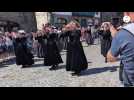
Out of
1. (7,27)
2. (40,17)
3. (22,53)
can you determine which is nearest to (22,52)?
(22,53)

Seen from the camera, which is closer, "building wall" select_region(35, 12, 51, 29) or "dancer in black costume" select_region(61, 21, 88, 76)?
"building wall" select_region(35, 12, 51, 29)

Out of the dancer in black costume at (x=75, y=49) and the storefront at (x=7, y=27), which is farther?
the storefront at (x=7, y=27)

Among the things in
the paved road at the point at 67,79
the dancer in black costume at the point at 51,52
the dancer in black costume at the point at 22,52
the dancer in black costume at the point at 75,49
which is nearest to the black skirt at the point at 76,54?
the dancer in black costume at the point at 75,49

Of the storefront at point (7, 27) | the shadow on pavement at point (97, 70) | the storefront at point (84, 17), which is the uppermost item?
the storefront at point (84, 17)

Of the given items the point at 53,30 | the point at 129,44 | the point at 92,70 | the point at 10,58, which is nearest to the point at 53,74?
the point at 92,70

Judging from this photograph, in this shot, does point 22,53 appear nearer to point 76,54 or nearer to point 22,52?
point 22,52

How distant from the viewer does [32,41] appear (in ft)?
47.3

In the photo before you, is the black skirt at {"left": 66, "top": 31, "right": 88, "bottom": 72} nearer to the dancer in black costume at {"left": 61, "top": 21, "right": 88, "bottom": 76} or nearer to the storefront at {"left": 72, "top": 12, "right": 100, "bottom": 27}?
the dancer in black costume at {"left": 61, "top": 21, "right": 88, "bottom": 76}

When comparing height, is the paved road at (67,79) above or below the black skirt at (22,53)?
below

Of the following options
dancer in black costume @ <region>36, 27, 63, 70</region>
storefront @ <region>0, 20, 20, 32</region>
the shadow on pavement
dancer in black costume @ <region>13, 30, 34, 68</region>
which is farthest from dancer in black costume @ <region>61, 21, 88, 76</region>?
storefront @ <region>0, 20, 20, 32</region>

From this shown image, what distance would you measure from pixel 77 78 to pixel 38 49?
6.28 metres

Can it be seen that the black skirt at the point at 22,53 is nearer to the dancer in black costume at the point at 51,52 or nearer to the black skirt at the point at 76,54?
the dancer in black costume at the point at 51,52

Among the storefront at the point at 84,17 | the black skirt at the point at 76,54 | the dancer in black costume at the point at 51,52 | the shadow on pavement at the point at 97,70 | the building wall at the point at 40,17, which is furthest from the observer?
the dancer in black costume at the point at 51,52
